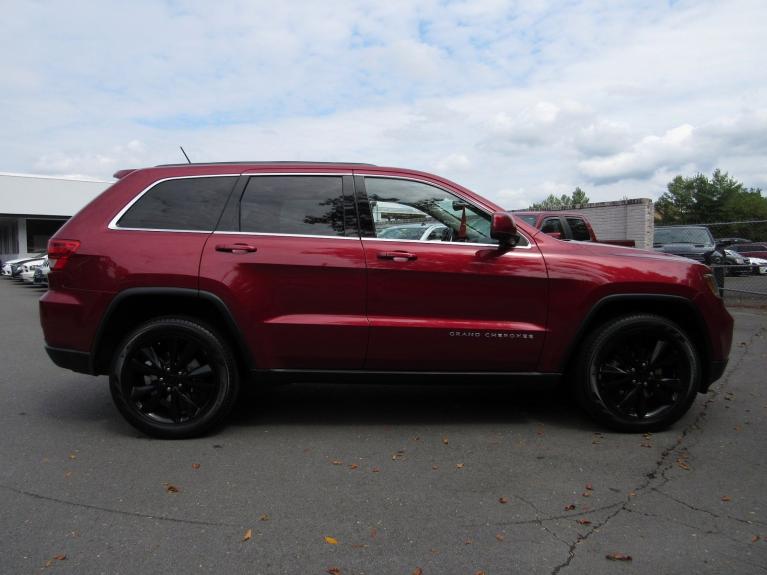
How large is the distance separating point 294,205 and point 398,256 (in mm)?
842

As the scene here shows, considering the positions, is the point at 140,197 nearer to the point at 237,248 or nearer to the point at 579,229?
the point at 237,248

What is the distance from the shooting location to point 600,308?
14.4 ft

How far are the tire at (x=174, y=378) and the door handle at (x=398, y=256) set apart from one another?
1.25m

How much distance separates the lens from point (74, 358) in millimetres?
4305

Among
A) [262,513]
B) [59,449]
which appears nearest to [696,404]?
[262,513]

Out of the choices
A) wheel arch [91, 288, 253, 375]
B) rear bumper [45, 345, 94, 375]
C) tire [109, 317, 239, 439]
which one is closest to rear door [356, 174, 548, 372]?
wheel arch [91, 288, 253, 375]

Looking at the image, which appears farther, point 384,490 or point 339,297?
point 339,297

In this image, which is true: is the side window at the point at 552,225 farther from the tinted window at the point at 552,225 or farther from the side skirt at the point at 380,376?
the side skirt at the point at 380,376

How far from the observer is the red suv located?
4242mm

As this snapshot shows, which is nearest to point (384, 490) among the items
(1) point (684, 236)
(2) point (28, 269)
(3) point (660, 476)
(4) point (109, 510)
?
(4) point (109, 510)

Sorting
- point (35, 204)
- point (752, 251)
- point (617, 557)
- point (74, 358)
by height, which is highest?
point (35, 204)

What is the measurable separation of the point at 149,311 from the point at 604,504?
3228 mm

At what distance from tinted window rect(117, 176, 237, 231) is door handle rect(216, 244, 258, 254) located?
0.20 metres

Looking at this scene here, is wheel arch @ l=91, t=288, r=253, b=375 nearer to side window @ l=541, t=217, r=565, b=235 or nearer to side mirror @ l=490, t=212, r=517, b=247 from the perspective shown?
side mirror @ l=490, t=212, r=517, b=247
